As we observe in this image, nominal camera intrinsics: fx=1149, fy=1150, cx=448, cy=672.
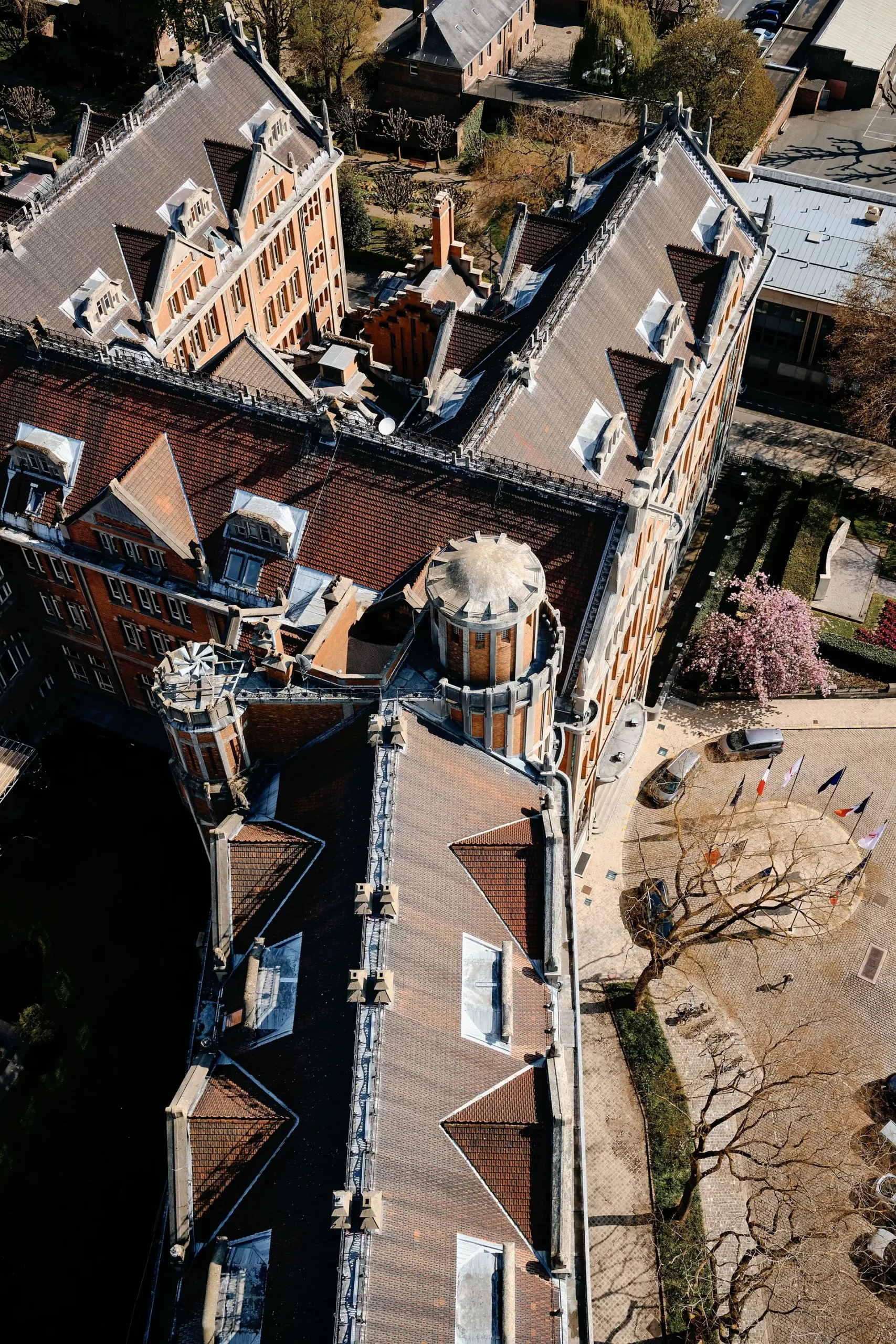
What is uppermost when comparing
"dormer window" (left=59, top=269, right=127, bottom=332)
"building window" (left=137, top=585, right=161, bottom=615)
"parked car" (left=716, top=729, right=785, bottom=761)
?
"dormer window" (left=59, top=269, right=127, bottom=332)

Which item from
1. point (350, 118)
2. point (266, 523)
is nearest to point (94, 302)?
point (266, 523)

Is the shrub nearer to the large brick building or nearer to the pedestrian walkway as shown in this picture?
the large brick building

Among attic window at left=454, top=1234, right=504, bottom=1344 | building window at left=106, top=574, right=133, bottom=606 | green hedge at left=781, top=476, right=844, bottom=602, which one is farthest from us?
green hedge at left=781, top=476, right=844, bottom=602

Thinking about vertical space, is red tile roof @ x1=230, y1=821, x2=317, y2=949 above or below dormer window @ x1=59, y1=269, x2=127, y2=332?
below

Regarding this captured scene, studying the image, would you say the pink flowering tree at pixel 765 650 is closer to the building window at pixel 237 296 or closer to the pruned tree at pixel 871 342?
the pruned tree at pixel 871 342

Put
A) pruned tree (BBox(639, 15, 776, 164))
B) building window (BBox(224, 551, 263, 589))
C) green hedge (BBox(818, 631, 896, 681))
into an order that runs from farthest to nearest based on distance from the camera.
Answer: pruned tree (BBox(639, 15, 776, 164)) → green hedge (BBox(818, 631, 896, 681)) → building window (BBox(224, 551, 263, 589))

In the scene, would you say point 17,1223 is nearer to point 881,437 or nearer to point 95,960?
point 95,960

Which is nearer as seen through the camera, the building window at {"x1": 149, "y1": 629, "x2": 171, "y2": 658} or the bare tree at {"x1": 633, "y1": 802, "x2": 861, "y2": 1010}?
the bare tree at {"x1": 633, "y1": 802, "x2": 861, "y2": 1010}

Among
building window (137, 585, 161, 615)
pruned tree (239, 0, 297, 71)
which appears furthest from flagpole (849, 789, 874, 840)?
pruned tree (239, 0, 297, 71)
